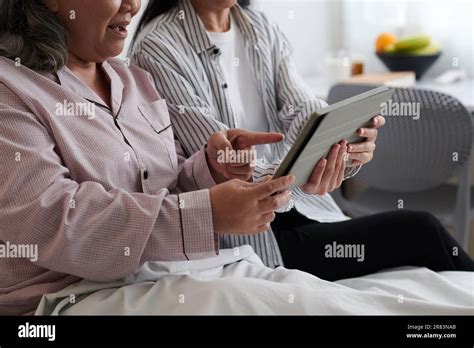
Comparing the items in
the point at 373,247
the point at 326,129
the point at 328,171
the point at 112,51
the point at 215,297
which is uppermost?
the point at 112,51

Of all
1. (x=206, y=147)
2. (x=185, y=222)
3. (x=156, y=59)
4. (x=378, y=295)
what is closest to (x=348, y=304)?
(x=378, y=295)

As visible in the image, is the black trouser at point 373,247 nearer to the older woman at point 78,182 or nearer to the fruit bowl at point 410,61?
the older woman at point 78,182

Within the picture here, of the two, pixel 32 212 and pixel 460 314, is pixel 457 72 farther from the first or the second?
pixel 32 212

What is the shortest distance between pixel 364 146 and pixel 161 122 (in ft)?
1.20

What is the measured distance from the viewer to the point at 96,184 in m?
1.19

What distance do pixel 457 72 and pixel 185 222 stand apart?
179 cm

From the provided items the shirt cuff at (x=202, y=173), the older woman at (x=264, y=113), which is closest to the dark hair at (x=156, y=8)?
the older woman at (x=264, y=113)

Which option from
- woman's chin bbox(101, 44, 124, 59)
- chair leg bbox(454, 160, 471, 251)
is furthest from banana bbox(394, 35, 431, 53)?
woman's chin bbox(101, 44, 124, 59)

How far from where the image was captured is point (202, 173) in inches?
55.4

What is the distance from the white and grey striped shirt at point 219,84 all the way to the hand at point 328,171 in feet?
0.47

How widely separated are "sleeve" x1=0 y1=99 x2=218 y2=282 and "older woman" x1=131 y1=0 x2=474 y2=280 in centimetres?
24

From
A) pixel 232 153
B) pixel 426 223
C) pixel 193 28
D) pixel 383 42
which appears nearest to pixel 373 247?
pixel 426 223

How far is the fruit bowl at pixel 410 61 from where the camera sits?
2701 millimetres

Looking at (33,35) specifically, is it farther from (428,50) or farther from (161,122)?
(428,50)
